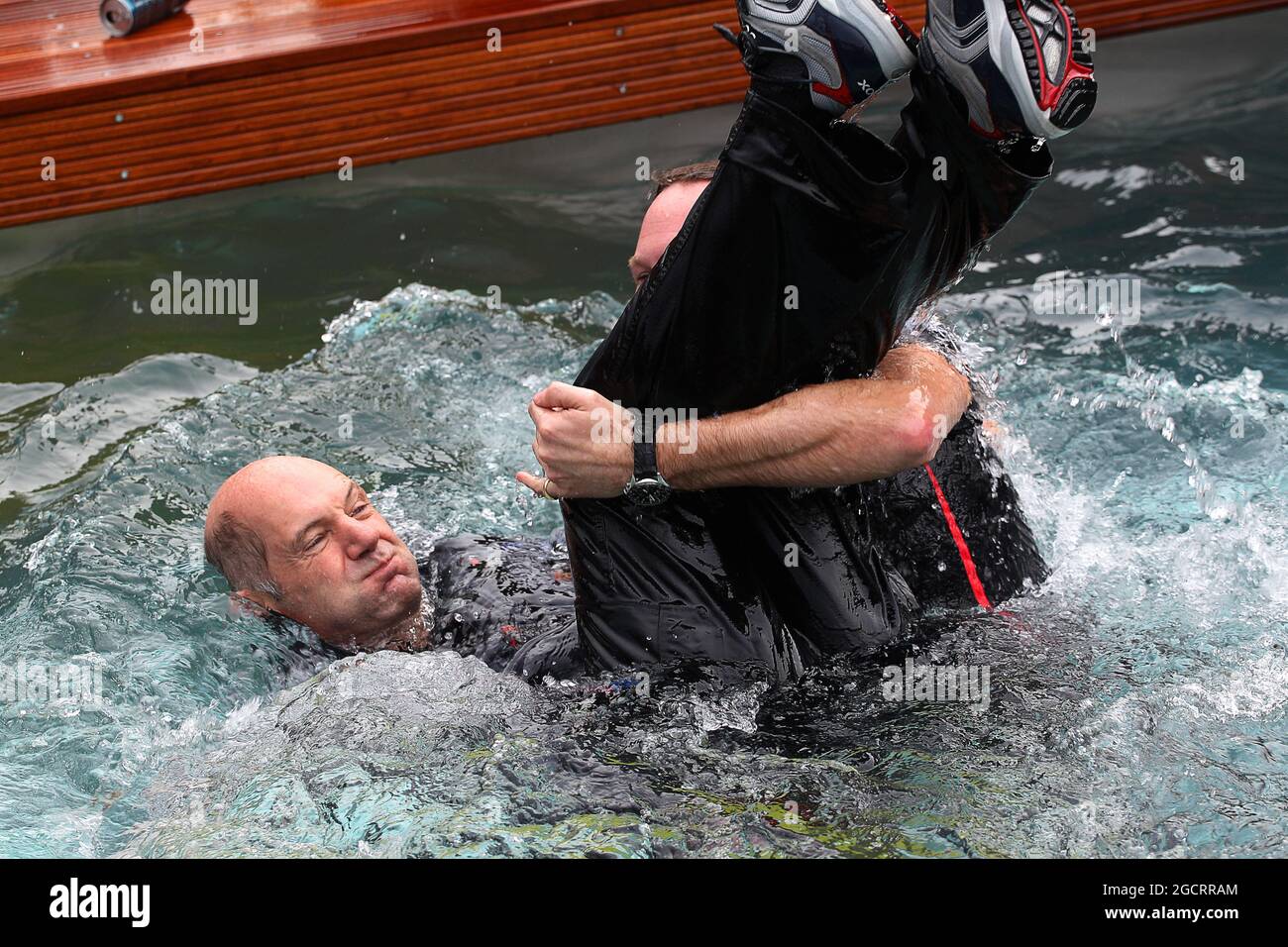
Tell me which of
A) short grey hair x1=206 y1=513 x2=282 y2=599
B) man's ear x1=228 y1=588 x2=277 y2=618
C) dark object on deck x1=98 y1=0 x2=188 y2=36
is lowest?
man's ear x1=228 y1=588 x2=277 y2=618

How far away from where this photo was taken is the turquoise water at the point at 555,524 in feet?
8.05

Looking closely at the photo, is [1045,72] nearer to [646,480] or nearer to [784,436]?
[784,436]

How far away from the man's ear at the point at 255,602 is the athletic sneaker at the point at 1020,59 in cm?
184

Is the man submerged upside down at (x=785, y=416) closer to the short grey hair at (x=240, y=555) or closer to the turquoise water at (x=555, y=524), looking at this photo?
the short grey hair at (x=240, y=555)

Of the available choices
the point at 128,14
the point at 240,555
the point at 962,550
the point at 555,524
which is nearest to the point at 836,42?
the point at 962,550

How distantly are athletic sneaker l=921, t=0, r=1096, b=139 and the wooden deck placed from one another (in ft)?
9.47

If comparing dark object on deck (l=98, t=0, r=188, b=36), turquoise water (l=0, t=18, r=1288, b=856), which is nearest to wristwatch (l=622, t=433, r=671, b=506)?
turquoise water (l=0, t=18, r=1288, b=856)

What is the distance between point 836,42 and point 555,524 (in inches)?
80.8

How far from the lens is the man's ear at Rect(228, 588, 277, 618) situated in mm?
3092

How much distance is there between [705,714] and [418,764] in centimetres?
55

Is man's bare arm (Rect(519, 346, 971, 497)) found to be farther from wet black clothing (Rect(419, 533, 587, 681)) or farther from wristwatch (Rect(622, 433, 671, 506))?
wet black clothing (Rect(419, 533, 587, 681))

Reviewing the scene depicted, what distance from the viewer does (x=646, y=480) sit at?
8.18 feet

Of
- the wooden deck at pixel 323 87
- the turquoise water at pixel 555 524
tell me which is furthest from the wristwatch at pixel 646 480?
the wooden deck at pixel 323 87
